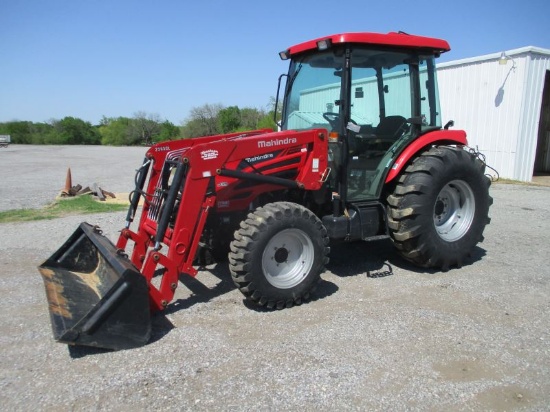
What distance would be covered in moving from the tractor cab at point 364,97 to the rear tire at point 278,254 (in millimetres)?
800

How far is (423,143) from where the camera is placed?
478 cm

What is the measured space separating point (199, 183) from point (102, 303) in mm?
1231

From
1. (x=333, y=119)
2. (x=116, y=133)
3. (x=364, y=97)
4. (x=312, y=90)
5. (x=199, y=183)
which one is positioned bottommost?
(x=116, y=133)

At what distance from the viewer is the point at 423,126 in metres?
5.00

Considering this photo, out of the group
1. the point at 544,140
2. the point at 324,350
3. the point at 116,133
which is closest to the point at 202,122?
the point at 116,133

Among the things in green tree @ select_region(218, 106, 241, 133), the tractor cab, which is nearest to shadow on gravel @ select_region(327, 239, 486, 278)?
the tractor cab

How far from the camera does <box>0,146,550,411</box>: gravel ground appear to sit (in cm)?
267

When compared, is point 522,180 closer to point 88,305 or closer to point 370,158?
point 370,158

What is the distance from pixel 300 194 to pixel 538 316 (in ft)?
8.06

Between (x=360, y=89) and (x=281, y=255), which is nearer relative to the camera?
(x=281, y=255)

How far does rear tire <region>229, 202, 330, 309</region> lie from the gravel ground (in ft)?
0.68

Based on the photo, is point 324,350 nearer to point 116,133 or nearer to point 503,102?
point 503,102

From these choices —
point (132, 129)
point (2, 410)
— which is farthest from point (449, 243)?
point (132, 129)

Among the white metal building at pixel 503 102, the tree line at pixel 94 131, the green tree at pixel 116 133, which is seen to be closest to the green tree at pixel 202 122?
the tree line at pixel 94 131
